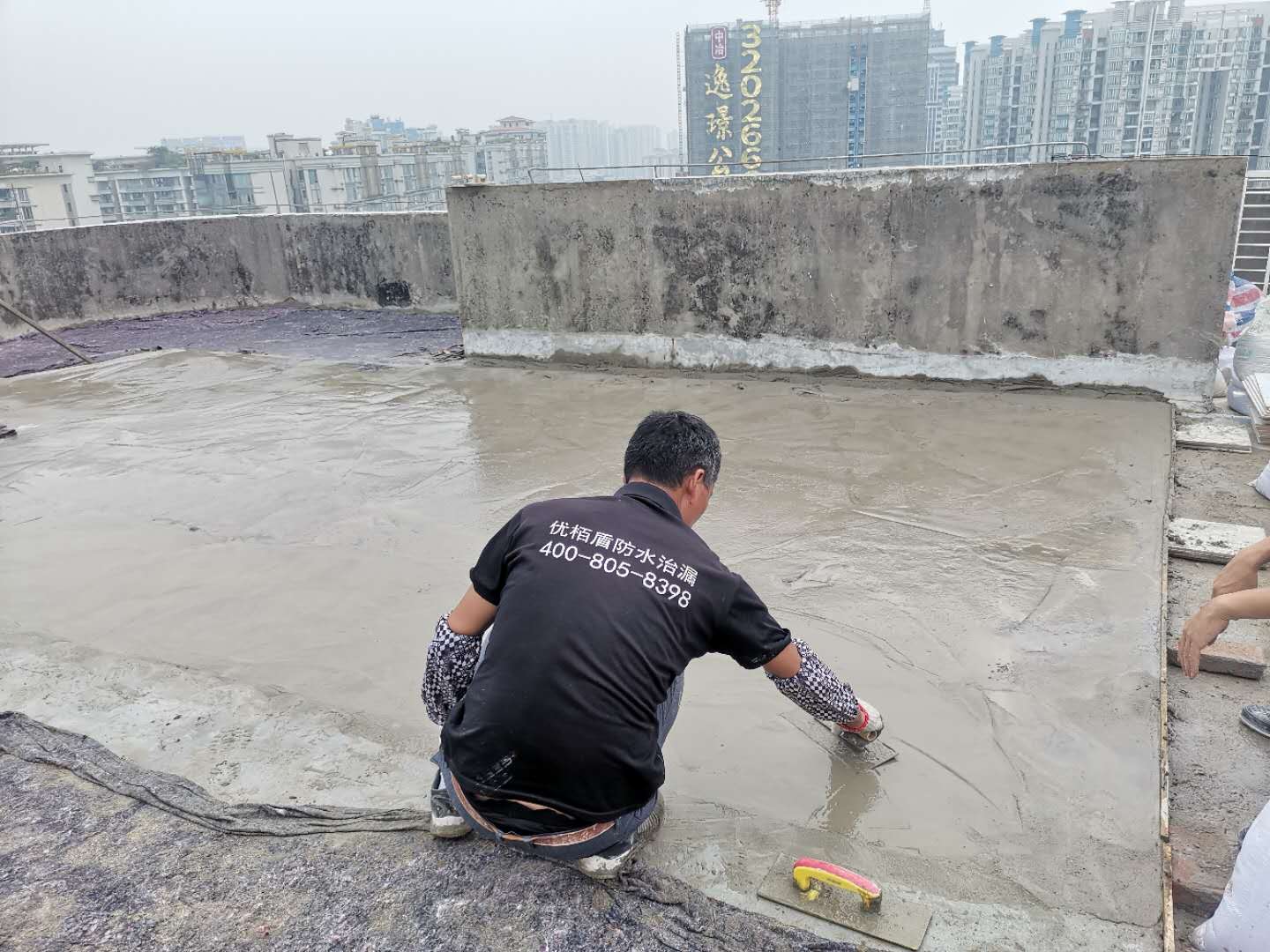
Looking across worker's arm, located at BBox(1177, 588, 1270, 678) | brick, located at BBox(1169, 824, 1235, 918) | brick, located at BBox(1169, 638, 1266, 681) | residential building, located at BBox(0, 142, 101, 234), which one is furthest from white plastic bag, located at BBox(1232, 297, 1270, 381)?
residential building, located at BBox(0, 142, 101, 234)

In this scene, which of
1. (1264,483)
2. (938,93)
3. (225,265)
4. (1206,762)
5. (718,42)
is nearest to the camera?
(1206,762)

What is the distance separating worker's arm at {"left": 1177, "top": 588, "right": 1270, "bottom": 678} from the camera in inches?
79.6

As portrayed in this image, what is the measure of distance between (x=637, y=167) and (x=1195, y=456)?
4161 mm

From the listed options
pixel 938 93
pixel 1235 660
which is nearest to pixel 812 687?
pixel 1235 660

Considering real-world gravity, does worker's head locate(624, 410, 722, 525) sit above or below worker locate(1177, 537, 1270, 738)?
above

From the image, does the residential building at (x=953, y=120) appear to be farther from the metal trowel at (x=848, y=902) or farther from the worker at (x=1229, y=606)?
the metal trowel at (x=848, y=902)

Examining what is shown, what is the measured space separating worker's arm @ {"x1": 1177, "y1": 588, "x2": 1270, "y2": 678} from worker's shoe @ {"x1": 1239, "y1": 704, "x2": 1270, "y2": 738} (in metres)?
0.53

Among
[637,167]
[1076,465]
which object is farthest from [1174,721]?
[637,167]

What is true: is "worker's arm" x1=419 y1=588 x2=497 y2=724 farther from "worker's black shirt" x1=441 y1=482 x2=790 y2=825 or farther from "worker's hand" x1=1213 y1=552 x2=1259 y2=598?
"worker's hand" x1=1213 y1=552 x2=1259 y2=598

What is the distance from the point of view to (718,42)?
53.7 meters

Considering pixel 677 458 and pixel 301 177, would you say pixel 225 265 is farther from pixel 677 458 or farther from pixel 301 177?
pixel 677 458

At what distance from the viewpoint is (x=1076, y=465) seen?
14.8 feet

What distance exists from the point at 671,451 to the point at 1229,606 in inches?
54.2

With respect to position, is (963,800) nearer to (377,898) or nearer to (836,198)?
(377,898)
